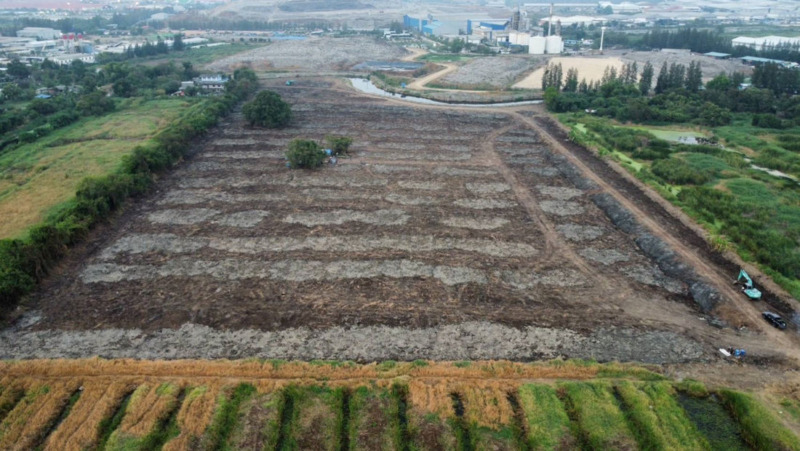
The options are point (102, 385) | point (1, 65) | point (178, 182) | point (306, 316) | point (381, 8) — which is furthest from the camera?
point (381, 8)

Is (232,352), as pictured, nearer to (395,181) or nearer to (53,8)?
(395,181)

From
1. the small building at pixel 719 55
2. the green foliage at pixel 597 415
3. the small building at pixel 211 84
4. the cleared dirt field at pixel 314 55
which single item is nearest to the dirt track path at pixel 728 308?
the green foliage at pixel 597 415

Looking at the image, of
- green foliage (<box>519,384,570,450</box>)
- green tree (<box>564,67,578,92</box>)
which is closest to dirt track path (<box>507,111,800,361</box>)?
green foliage (<box>519,384,570,450</box>)

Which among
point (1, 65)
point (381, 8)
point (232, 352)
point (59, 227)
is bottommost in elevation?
point (232, 352)

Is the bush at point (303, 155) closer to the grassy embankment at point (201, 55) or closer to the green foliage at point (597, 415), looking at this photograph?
the green foliage at point (597, 415)

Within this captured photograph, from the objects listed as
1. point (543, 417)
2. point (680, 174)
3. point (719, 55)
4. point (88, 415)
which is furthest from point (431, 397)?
point (719, 55)

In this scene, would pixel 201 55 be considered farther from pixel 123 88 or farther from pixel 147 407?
pixel 147 407

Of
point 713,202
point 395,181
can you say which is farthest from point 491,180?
point 713,202
